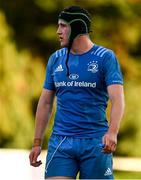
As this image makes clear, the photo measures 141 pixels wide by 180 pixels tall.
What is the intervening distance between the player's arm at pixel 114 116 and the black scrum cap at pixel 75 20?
482 mm

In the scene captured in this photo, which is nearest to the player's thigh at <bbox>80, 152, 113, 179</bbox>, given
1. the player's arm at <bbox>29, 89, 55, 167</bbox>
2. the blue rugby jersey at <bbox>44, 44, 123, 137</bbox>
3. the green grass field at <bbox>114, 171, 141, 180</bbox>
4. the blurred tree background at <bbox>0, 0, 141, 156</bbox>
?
the blue rugby jersey at <bbox>44, 44, 123, 137</bbox>

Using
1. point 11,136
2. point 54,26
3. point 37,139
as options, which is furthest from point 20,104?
point 37,139

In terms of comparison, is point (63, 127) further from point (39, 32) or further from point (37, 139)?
point (39, 32)

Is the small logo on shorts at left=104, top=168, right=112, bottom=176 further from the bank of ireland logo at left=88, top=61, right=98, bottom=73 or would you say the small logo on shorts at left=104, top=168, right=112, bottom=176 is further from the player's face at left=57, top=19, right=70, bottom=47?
the player's face at left=57, top=19, right=70, bottom=47

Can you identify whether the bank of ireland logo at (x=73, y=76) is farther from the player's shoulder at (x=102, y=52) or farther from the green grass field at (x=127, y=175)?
the green grass field at (x=127, y=175)

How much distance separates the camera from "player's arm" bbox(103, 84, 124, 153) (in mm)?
5145

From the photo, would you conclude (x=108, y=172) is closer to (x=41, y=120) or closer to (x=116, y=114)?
(x=116, y=114)

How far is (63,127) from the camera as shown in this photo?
545cm

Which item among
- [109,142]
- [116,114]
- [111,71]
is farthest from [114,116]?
[111,71]

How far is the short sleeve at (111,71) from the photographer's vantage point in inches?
209

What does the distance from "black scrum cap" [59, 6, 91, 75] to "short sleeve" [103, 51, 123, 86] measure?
0.31 meters

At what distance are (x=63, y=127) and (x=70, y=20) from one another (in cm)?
73

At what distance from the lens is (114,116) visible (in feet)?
17.1

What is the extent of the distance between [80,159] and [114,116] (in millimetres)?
395
